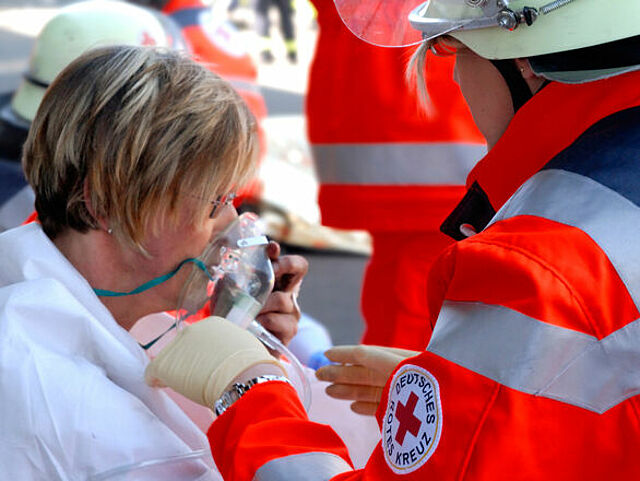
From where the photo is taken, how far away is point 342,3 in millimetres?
1555

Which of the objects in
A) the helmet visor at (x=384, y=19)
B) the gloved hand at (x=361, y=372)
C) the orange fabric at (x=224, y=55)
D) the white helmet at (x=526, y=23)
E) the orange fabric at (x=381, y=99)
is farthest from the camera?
the orange fabric at (x=224, y=55)

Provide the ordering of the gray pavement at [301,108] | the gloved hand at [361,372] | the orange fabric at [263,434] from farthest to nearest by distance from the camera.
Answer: the gray pavement at [301,108] < the gloved hand at [361,372] < the orange fabric at [263,434]

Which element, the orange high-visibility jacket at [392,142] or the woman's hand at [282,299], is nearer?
the woman's hand at [282,299]

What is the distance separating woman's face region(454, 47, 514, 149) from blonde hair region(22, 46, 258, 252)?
1.85 ft

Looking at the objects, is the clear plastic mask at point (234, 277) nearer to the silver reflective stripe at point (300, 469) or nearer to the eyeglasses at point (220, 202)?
the eyeglasses at point (220, 202)

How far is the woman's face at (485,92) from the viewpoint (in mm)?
1376

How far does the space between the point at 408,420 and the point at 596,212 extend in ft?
1.07

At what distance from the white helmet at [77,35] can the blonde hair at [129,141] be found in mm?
1047

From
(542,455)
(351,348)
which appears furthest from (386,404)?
(351,348)

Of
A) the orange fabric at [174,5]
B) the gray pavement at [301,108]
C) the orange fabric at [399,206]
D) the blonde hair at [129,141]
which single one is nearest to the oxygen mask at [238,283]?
the blonde hair at [129,141]

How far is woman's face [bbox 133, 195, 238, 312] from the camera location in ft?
6.14

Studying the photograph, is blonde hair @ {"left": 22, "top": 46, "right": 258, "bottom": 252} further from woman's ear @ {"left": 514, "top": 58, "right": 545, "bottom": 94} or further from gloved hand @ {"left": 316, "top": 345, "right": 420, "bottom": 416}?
woman's ear @ {"left": 514, "top": 58, "right": 545, "bottom": 94}

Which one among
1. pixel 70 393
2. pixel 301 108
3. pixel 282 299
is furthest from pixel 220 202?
pixel 301 108

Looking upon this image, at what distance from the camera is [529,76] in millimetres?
1343
